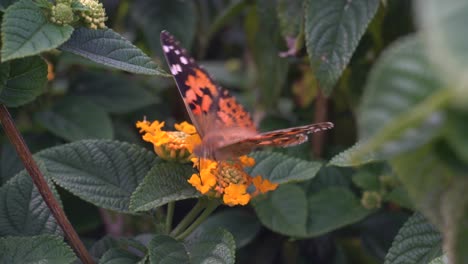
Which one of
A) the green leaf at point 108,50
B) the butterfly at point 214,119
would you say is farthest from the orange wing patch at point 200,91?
the green leaf at point 108,50

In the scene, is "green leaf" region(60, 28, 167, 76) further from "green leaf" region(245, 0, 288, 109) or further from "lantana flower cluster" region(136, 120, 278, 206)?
"green leaf" region(245, 0, 288, 109)

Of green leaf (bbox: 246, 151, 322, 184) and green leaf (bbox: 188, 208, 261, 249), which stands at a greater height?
green leaf (bbox: 246, 151, 322, 184)

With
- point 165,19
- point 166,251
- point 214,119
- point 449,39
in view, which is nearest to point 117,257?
point 166,251

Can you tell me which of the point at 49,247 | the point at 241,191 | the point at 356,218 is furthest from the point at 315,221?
the point at 49,247

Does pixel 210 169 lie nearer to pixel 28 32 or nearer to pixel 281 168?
pixel 281 168

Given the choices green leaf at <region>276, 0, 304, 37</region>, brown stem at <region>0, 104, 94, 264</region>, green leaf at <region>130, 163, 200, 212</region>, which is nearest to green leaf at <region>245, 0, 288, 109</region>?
green leaf at <region>276, 0, 304, 37</region>

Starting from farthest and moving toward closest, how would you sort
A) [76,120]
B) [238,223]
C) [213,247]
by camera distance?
[76,120] < [238,223] < [213,247]

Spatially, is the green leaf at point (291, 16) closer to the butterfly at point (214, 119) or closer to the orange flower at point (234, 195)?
the butterfly at point (214, 119)
